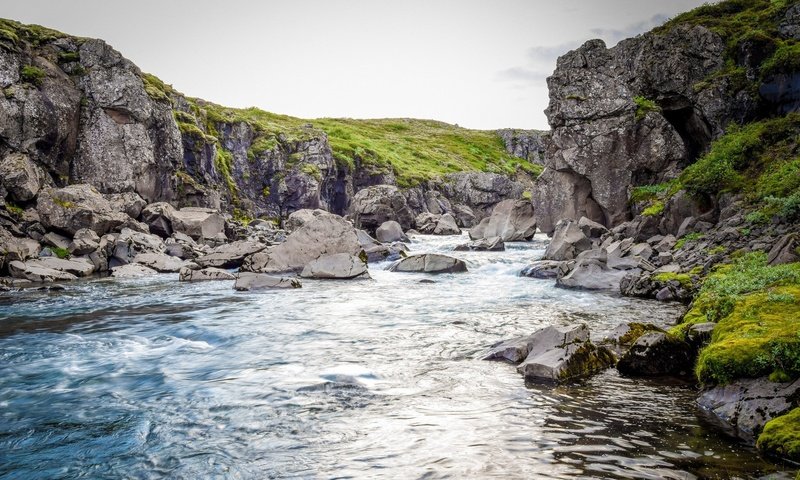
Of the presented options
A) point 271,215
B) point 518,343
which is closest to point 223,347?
point 518,343

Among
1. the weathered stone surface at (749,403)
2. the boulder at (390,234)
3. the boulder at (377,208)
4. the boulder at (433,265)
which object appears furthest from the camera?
the boulder at (377,208)

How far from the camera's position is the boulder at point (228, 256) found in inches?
1057

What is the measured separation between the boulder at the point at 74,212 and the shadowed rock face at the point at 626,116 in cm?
2964

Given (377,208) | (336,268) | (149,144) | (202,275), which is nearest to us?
(202,275)

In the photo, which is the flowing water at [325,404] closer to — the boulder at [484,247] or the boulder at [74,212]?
the boulder at [74,212]

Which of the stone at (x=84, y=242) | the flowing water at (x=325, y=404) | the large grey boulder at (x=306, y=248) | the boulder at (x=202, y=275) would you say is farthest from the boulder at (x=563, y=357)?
the stone at (x=84, y=242)

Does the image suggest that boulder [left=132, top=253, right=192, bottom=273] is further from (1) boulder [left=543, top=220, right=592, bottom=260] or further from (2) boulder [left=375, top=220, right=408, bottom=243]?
(1) boulder [left=543, top=220, right=592, bottom=260]

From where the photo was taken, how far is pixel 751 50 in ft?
91.8

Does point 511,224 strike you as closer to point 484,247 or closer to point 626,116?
point 484,247

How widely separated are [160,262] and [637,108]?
100ft

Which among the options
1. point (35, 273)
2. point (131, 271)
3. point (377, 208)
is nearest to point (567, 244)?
point (131, 271)

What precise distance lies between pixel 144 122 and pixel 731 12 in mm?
42269

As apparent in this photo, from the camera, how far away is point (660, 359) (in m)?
8.80

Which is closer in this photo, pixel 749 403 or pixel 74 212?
pixel 749 403
